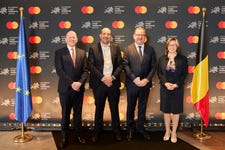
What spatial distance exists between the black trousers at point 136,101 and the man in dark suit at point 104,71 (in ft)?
0.66

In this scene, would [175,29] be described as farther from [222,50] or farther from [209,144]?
[209,144]

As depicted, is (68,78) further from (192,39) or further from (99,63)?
(192,39)

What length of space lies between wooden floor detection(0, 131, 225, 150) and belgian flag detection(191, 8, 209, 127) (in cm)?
33

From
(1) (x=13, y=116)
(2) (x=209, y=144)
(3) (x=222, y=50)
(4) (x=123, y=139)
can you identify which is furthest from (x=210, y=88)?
(1) (x=13, y=116)

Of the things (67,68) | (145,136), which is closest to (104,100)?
(67,68)

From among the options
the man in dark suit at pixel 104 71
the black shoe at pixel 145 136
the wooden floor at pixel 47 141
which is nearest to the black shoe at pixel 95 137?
the man in dark suit at pixel 104 71

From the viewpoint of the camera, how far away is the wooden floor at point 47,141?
4353 millimetres

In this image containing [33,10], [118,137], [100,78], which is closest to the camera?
[100,78]

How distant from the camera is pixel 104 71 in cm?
446

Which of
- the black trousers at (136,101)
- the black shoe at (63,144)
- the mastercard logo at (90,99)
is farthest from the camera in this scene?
the mastercard logo at (90,99)

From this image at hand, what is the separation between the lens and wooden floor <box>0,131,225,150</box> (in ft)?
14.3

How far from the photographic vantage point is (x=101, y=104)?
14.9 feet

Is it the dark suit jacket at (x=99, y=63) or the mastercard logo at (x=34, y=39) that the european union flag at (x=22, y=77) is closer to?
the mastercard logo at (x=34, y=39)

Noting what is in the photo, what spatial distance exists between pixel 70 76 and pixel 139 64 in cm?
103
